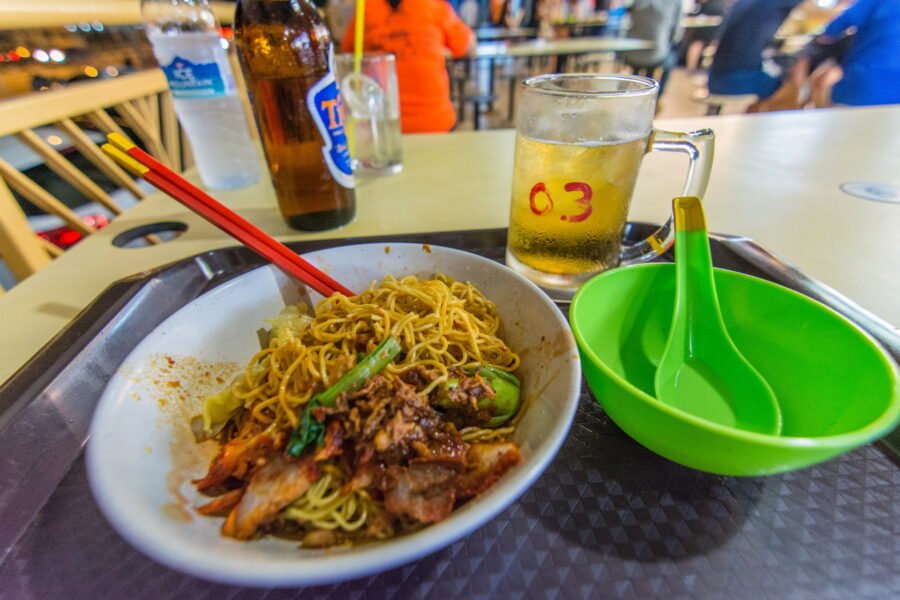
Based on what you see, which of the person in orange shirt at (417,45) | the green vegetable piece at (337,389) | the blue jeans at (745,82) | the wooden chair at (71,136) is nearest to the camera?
the green vegetable piece at (337,389)

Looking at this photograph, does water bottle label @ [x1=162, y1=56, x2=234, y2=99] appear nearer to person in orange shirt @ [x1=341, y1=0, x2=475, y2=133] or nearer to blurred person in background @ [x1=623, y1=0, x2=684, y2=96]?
person in orange shirt @ [x1=341, y1=0, x2=475, y2=133]

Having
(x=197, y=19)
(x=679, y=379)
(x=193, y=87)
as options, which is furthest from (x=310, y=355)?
(x=197, y=19)

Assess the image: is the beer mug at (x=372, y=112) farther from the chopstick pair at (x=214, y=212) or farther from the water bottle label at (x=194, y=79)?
the chopstick pair at (x=214, y=212)

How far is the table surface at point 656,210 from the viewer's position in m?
1.04

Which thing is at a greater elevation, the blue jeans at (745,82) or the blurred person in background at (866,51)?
the blurred person in background at (866,51)

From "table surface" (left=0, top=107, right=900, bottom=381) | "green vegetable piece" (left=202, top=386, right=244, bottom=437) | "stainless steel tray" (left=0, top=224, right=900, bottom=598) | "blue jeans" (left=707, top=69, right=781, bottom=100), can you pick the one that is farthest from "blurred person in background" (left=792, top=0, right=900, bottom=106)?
"green vegetable piece" (left=202, top=386, right=244, bottom=437)

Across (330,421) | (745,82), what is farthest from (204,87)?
(745,82)

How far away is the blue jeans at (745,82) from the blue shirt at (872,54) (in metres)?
0.91

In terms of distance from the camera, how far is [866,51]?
10.4 feet

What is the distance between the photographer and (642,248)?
1.07 metres

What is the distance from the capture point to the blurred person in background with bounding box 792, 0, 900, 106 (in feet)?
10.0

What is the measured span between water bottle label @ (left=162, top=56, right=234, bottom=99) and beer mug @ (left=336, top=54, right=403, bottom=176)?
41 cm

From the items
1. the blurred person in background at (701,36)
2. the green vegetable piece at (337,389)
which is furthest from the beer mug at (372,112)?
the blurred person in background at (701,36)

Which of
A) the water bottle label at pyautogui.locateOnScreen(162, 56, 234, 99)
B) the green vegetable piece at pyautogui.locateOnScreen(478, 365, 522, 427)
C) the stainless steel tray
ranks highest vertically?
the water bottle label at pyautogui.locateOnScreen(162, 56, 234, 99)
